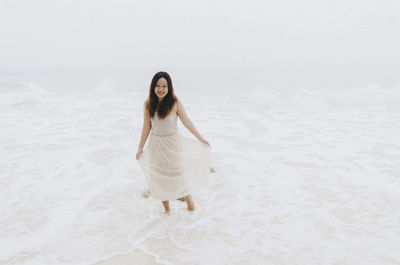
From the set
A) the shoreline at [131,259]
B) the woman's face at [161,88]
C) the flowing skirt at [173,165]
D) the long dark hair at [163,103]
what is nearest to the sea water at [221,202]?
the shoreline at [131,259]

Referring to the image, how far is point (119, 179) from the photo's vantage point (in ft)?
19.0

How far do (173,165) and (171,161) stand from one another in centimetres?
7

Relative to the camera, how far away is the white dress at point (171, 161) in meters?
4.01

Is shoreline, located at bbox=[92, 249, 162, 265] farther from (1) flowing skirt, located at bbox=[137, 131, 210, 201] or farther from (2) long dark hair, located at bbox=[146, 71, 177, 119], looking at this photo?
(2) long dark hair, located at bbox=[146, 71, 177, 119]

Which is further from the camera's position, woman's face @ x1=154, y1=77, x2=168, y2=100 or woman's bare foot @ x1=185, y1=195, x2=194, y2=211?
woman's bare foot @ x1=185, y1=195, x2=194, y2=211

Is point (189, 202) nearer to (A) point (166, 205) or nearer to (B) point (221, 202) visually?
(A) point (166, 205)

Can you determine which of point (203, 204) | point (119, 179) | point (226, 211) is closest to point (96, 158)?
point (119, 179)

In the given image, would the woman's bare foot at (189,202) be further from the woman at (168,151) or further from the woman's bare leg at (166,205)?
the woman's bare leg at (166,205)

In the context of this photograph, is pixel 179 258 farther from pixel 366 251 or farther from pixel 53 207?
pixel 53 207

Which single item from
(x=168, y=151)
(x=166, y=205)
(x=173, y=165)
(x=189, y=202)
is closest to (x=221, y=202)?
(x=189, y=202)

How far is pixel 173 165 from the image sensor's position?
414cm

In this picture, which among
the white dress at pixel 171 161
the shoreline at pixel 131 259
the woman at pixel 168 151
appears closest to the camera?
the shoreline at pixel 131 259

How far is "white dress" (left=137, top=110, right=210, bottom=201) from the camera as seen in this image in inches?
158

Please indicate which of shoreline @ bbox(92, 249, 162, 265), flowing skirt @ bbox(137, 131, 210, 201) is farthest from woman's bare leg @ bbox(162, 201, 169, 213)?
shoreline @ bbox(92, 249, 162, 265)
